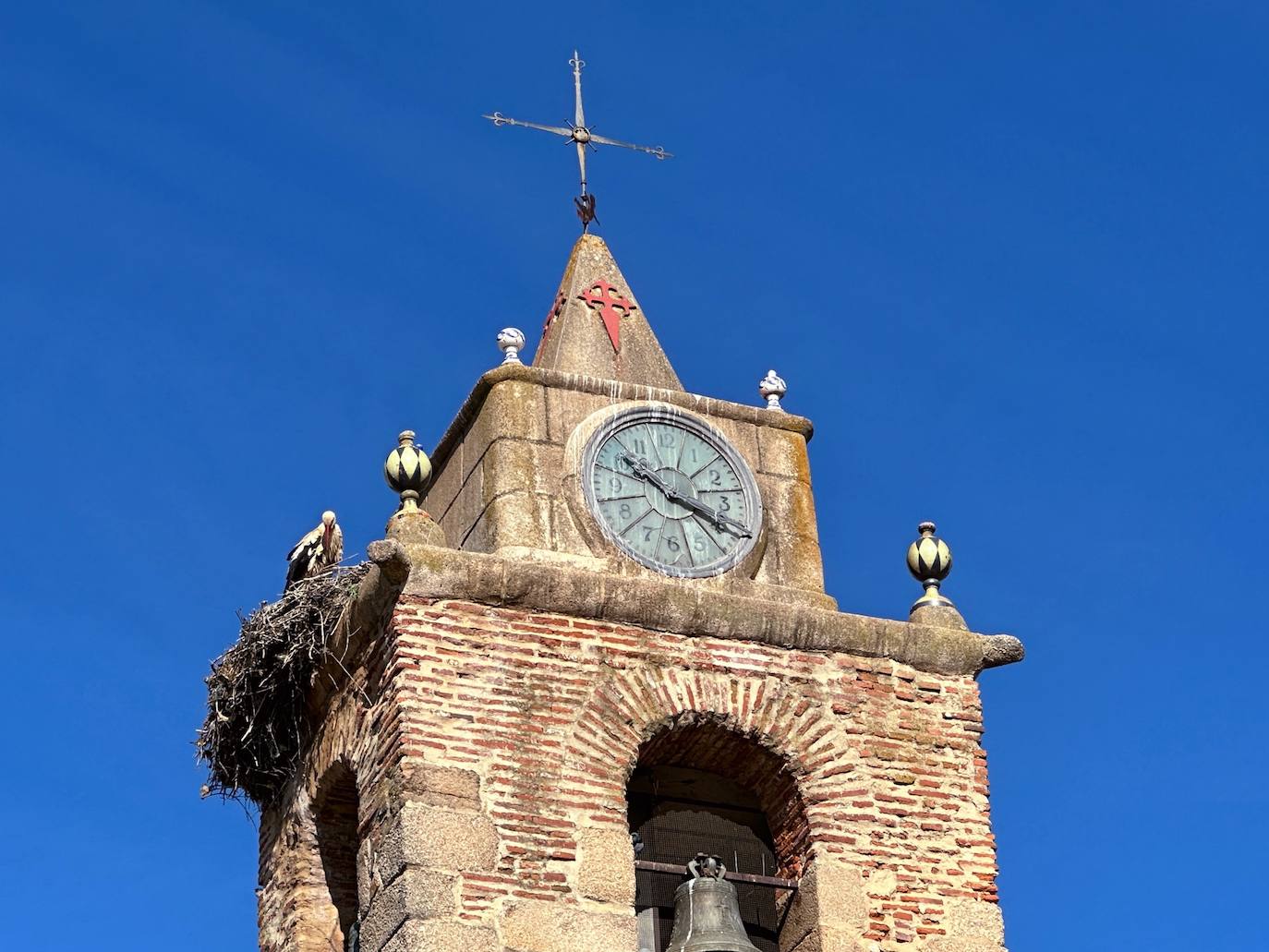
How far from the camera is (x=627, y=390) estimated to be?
731 inches

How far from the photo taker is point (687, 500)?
715 inches

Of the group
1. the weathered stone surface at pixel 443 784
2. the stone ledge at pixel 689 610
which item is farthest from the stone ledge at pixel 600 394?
the weathered stone surface at pixel 443 784

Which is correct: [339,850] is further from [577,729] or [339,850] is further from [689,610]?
[689,610]

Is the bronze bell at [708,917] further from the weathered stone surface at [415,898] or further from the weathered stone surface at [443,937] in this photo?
the weathered stone surface at [415,898]

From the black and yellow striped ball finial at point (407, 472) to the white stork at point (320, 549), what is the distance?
0.69 m

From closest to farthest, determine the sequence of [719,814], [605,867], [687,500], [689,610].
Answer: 1. [605,867]
2. [689,610]
3. [719,814]
4. [687,500]

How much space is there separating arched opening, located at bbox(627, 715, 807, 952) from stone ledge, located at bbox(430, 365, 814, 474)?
7.37 feet

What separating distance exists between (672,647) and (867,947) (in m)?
2.01

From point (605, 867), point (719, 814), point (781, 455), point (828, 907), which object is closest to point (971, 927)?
point (828, 907)

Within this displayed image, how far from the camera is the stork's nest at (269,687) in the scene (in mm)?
17938

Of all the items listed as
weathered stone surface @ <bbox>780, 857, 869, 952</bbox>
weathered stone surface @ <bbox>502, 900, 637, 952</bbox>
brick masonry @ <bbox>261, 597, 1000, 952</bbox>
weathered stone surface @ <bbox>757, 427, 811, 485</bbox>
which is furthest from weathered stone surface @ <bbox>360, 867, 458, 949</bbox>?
weathered stone surface @ <bbox>757, 427, 811, 485</bbox>

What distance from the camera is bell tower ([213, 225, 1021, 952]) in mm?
16500

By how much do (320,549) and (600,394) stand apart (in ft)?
6.28

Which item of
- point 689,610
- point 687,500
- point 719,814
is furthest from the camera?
point 687,500
